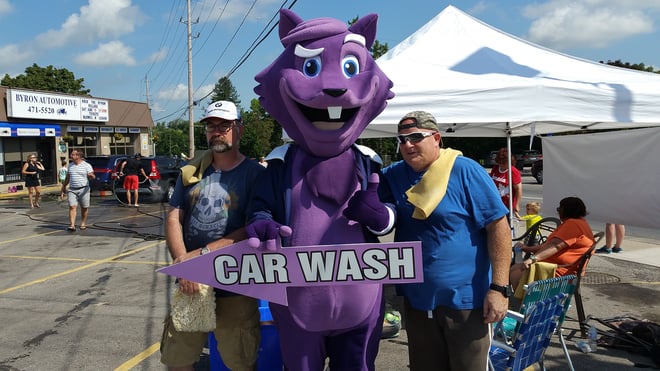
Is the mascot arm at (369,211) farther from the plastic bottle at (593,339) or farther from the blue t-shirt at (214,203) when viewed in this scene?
the plastic bottle at (593,339)

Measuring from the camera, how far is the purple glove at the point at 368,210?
6.86ft

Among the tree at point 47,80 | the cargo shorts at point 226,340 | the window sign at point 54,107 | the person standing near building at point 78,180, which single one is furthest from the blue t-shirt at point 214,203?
the tree at point 47,80

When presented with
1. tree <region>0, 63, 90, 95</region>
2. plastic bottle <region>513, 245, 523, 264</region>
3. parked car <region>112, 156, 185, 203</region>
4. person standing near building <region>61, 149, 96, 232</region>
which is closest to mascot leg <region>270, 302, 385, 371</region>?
plastic bottle <region>513, 245, 523, 264</region>

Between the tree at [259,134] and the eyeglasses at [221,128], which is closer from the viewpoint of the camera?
the eyeglasses at [221,128]

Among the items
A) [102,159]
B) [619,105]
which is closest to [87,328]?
[619,105]

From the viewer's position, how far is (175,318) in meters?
2.56

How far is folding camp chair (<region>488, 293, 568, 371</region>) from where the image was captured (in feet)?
8.82

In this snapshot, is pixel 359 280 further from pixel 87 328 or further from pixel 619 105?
pixel 87 328

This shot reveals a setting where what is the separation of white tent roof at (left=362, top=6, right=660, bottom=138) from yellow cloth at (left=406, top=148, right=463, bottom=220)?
177cm

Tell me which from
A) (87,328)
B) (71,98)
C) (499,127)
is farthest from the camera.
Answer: (71,98)

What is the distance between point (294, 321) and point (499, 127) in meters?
4.96

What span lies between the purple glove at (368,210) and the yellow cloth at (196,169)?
964 mm

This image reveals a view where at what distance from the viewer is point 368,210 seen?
209cm

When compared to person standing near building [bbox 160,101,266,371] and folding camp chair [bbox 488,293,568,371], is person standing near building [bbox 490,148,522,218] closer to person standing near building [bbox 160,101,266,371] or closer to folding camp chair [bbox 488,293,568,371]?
folding camp chair [bbox 488,293,568,371]
